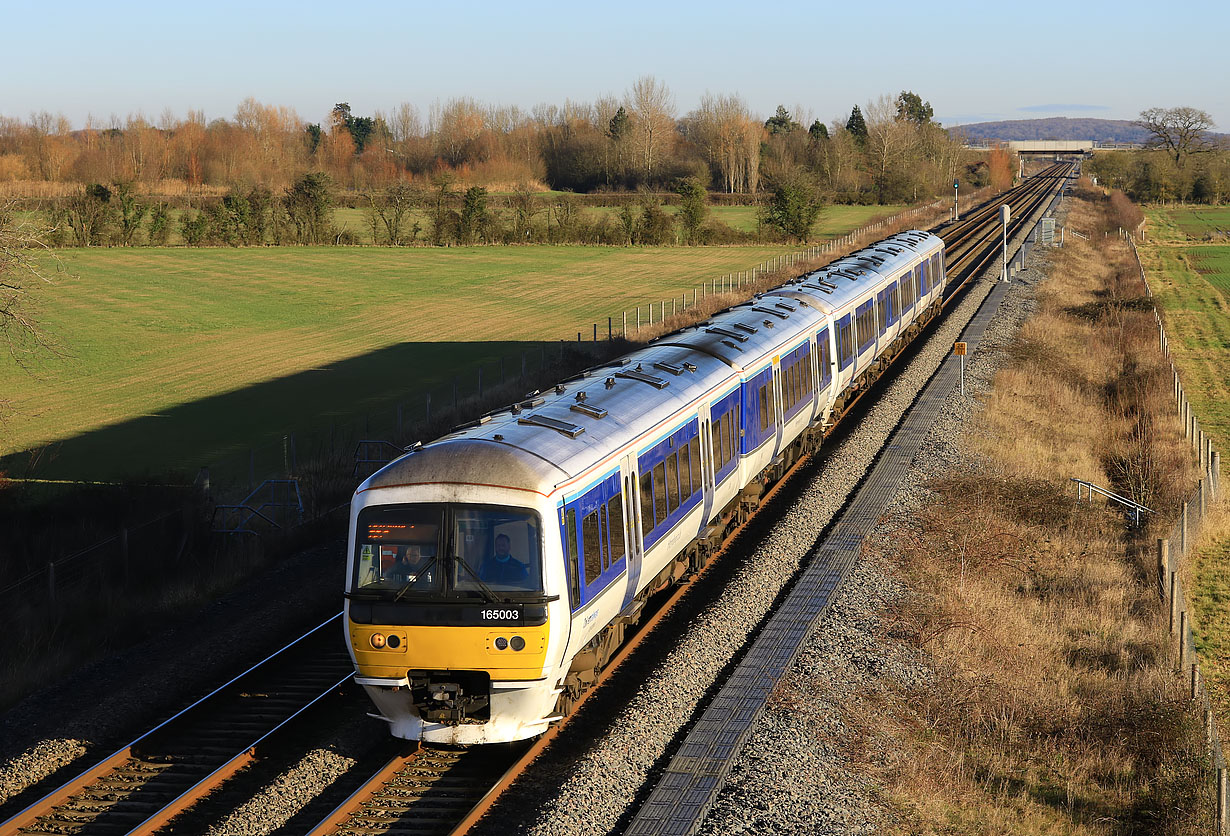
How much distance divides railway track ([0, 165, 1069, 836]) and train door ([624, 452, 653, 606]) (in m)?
1.16

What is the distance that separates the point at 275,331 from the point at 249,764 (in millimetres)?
46505

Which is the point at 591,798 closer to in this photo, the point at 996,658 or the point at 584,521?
the point at 584,521

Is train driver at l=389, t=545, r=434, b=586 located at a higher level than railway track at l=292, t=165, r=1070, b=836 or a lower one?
higher

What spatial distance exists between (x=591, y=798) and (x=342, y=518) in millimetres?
11659

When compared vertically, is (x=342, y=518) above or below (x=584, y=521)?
below

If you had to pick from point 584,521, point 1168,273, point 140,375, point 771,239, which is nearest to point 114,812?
point 584,521

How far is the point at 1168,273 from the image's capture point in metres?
72.1

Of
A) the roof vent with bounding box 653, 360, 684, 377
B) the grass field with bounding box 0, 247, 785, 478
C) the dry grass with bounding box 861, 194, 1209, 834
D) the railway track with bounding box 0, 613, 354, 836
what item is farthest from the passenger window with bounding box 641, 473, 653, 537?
the grass field with bounding box 0, 247, 785, 478

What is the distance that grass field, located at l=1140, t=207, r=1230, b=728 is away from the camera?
19312 mm

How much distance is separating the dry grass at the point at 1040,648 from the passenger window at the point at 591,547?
3227 mm

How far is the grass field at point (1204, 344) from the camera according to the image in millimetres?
19312

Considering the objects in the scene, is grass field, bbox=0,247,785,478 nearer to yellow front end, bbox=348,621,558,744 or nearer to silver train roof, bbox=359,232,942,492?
silver train roof, bbox=359,232,942,492

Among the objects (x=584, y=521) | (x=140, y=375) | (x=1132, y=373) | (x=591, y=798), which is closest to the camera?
(x=591, y=798)

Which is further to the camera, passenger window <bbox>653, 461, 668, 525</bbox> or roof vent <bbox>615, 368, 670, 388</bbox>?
roof vent <bbox>615, 368, 670, 388</bbox>
